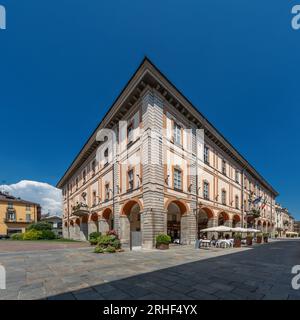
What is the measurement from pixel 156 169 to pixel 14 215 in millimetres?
56300

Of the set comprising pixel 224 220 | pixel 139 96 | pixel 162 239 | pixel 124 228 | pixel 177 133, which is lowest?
pixel 224 220

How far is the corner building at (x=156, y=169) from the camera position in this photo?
17188mm

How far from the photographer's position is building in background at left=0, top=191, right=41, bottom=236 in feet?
181

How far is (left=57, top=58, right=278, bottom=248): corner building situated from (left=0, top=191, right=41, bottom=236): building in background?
3585 cm

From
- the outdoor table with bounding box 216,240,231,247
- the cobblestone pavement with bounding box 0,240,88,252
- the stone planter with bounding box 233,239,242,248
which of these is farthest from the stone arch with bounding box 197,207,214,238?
the cobblestone pavement with bounding box 0,240,88,252

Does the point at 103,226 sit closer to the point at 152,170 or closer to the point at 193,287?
the point at 152,170

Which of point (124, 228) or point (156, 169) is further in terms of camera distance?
point (124, 228)

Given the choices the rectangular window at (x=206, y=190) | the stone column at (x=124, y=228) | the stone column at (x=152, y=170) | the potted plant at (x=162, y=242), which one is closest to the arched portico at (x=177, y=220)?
the stone column at (x=152, y=170)

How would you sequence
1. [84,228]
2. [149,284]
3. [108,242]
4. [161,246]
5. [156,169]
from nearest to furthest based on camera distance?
[149,284], [108,242], [161,246], [156,169], [84,228]

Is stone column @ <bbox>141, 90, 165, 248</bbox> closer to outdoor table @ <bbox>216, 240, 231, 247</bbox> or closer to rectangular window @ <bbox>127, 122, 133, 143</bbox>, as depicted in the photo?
rectangular window @ <bbox>127, 122, 133, 143</bbox>

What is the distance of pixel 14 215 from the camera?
57.4 metres

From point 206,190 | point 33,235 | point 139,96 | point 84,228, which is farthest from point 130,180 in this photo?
point 33,235

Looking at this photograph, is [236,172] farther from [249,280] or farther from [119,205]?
[249,280]

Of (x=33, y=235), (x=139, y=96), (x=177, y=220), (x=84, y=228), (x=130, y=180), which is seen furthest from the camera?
(x=84, y=228)
